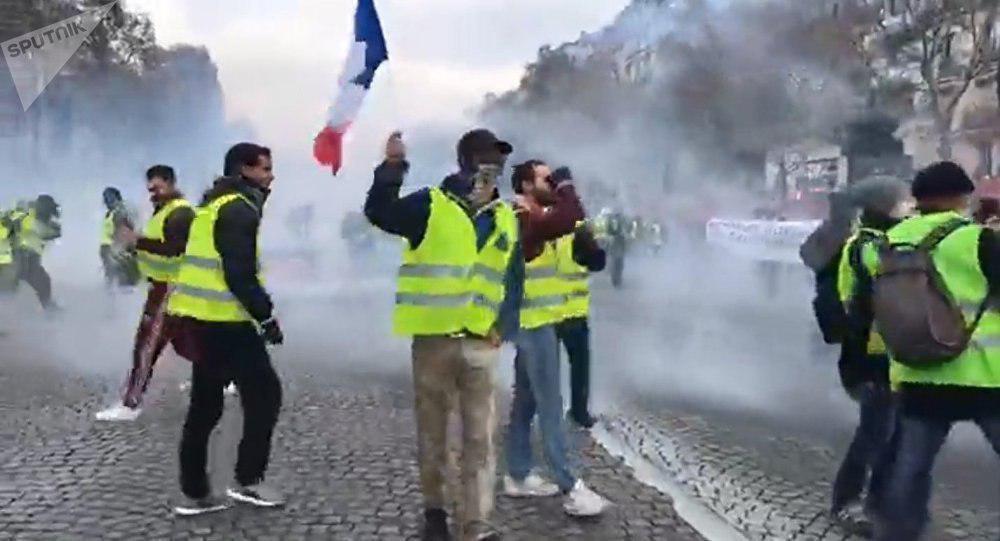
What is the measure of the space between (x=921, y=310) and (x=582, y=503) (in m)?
1.96

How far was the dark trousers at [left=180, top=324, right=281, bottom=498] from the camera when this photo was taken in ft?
20.4

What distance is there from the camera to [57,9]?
3694 cm

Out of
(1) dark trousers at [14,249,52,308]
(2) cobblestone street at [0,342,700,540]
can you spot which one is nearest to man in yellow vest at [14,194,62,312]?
(1) dark trousers at [14,249,52,308]

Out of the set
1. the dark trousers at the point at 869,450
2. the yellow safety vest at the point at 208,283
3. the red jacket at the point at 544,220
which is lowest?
the dark trousers at the point at 869,450

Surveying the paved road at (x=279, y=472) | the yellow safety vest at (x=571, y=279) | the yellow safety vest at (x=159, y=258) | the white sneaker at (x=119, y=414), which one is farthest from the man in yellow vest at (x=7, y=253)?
the yellow safety vest at (x=571, y=279)

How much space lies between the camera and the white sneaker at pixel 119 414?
28.7ft

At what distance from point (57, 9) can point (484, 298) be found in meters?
34.1

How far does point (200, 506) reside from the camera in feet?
20.7

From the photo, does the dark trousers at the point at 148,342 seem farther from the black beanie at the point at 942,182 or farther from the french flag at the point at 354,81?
the black beanie at the point at 942,182

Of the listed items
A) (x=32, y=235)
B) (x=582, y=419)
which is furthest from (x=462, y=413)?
(x=32, y=235)

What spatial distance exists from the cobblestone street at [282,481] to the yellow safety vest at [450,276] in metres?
1.01

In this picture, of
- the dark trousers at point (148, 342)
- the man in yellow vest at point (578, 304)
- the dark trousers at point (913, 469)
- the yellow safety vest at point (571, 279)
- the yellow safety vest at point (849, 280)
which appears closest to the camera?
the dark trousers at point (913, 469)

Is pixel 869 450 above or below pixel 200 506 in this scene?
above

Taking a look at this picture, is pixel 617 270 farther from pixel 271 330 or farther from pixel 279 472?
pixel 271 330
